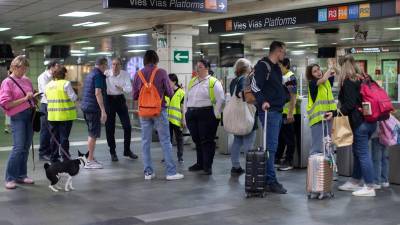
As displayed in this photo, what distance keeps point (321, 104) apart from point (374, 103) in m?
0.79

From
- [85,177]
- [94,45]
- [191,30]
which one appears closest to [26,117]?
[85,177]

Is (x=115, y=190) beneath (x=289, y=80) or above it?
beneath

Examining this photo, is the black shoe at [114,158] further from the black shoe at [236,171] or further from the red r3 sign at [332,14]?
the red r3 sign at [332,14]

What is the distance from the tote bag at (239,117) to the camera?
757 cm

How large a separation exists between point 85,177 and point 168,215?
2.61 m

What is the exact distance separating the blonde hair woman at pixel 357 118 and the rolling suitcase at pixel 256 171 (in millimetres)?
952

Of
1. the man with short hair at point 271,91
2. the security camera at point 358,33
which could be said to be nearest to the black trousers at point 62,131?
the man with short hair at point 271,91

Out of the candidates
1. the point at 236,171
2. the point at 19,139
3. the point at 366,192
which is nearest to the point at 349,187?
the point at 366,192

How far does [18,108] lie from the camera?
7.01m

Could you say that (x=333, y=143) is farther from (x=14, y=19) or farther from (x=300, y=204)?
(x=14, y=19)

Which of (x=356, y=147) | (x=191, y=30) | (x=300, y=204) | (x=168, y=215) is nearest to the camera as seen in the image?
(x=168, y=215)

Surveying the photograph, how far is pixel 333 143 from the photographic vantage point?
6527 mm

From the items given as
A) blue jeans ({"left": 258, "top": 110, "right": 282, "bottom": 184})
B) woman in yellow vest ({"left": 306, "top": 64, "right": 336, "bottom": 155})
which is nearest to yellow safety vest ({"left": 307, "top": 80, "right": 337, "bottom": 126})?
woman in yellow vest ({"left": 306, "top": 64, "right": 336, "bottom": 155})

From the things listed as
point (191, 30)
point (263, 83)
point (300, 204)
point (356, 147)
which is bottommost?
point (300, 204)
